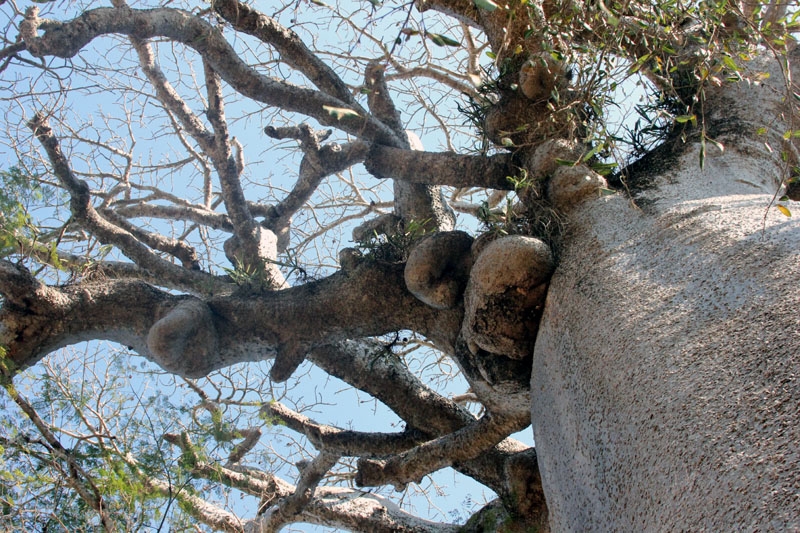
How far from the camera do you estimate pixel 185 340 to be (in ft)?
8.21

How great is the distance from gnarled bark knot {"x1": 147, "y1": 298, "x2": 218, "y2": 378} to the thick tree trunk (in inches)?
56.7

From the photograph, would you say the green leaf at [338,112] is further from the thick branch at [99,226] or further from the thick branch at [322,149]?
the thick branch at [99,226]

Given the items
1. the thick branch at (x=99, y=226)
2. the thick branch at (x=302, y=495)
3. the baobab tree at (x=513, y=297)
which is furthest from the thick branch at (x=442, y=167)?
the thick branch at (x=302, y=495)

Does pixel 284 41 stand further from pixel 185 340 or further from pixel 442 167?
pixel 185 340

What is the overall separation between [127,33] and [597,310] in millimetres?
2520

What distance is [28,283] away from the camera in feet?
8.00

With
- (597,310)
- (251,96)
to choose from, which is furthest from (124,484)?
(251,96)

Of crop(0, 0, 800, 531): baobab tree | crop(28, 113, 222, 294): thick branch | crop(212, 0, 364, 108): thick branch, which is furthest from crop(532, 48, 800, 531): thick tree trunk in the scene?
crop(28, 113, 222, 294): thick branch

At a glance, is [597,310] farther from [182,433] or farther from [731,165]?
[182,433]

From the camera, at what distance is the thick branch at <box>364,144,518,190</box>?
2672 mm

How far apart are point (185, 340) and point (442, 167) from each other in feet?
4.46

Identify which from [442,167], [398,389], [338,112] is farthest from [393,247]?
[398,389]

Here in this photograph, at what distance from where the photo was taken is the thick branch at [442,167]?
267 cm

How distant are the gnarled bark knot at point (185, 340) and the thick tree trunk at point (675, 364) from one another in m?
1.44
